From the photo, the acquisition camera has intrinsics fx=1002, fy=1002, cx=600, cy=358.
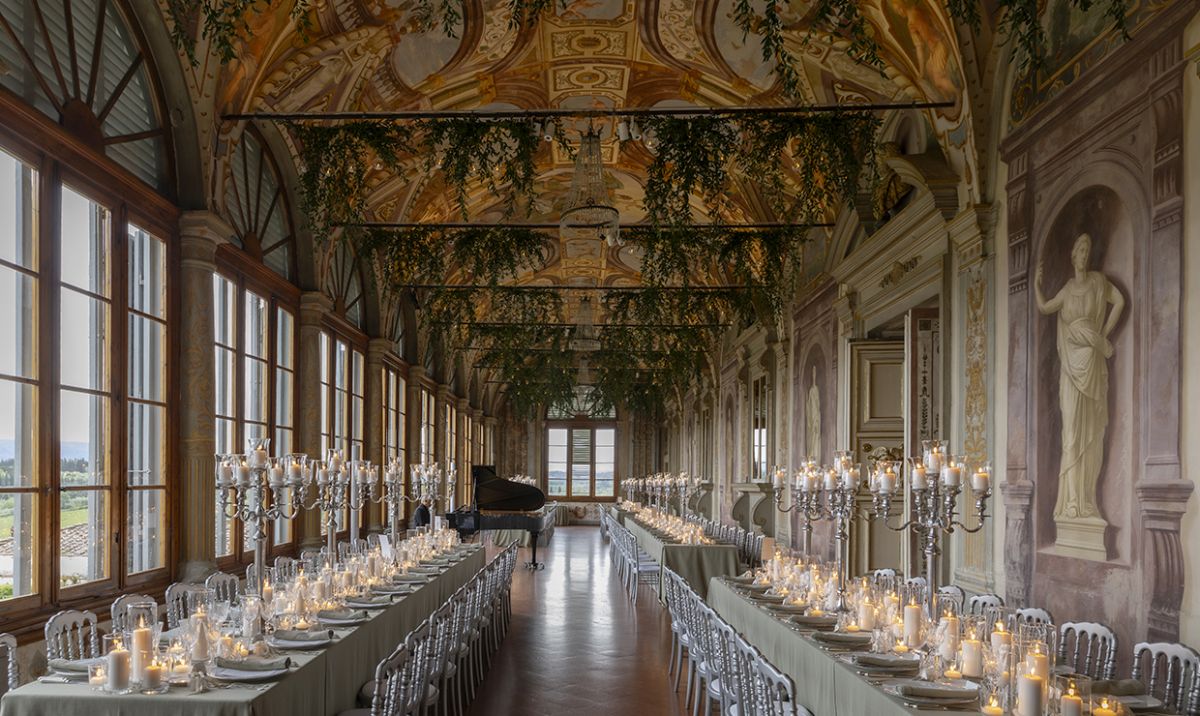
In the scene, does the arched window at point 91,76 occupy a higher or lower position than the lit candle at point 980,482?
higher

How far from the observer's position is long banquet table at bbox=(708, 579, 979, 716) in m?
4.47

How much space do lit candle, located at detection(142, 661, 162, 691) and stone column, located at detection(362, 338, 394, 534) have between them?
10723 millimetres

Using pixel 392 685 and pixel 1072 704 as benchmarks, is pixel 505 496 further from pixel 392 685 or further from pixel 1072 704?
pixel 1072 704

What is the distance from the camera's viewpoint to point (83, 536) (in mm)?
6590

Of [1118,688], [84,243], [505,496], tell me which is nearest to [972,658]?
[1118,688]

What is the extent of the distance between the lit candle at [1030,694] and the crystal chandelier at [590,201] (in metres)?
5.55

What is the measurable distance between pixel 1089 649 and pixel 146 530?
21.0 feet

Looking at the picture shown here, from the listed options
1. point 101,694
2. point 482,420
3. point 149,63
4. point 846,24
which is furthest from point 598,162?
point 482,420

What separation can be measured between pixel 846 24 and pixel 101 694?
22.6ft

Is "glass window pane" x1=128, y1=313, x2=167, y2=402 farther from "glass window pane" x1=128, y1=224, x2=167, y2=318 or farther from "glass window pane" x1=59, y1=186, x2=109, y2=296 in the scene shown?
"glass window pane" x1=59, y1=186, x2=109, y2=296

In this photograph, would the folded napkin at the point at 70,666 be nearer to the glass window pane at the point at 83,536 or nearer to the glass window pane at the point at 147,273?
the glass window pane at the point at 83,536

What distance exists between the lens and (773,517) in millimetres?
14820

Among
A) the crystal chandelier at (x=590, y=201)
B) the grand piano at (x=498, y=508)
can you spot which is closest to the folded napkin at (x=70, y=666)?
the crystal chandelier at (x=590, y=201)

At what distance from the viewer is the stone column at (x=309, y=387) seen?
11586 mm
